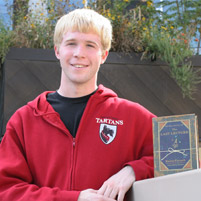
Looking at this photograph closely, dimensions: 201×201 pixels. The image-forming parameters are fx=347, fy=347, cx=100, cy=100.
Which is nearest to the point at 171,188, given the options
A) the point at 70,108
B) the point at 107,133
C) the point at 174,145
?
the point at 174,145

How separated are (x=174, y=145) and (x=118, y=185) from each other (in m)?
0.27

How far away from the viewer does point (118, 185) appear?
135 cm

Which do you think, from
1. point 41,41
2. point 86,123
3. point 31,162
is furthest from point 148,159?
point 41,41

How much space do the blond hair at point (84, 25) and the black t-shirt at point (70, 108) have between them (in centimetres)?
27

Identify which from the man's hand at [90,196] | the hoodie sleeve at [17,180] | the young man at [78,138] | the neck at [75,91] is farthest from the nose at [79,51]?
the man's hand at [90,196]

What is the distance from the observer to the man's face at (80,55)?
5.15 ft

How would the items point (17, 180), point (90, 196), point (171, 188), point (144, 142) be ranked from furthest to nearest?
point (144, 142) → point (17, 180) → point (90, 196) → point (171, 188)

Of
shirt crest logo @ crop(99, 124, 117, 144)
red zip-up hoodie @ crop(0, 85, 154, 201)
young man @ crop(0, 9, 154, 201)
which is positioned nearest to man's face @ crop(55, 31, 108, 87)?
young man @ crop(0, 9, 154, 201)

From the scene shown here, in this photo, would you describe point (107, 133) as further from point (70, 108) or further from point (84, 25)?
point (84, 25)

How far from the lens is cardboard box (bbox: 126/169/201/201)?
1.09 m

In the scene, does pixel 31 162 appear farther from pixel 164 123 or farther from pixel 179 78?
pixel 179 78

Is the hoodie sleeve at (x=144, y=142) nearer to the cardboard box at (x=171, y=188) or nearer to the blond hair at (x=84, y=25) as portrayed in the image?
the cardboard box at (x=171, y=188)

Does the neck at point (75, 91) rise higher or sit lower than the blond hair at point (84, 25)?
lower

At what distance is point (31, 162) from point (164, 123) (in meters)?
0.60
